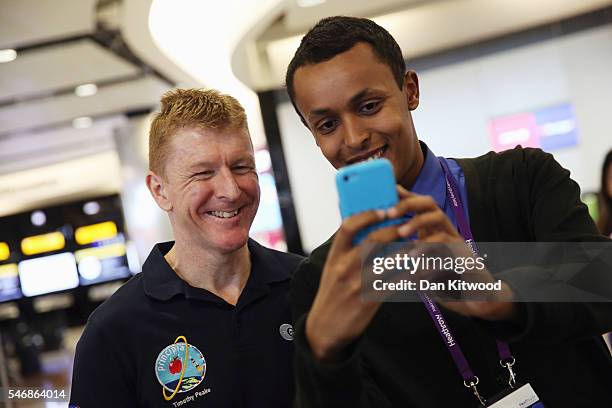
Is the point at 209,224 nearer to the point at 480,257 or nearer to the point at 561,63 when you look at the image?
the point at 480,257

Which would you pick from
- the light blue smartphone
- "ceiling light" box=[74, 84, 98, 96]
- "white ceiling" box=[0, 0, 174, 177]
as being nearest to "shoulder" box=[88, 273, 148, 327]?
the light blue smartphone

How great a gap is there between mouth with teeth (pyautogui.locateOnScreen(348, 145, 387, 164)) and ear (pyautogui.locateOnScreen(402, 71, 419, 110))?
17cm

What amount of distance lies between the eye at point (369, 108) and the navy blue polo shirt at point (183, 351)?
2.28 ft

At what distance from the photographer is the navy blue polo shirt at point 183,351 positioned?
1511mm

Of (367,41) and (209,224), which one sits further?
(209,224)

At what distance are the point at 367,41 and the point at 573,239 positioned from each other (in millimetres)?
436

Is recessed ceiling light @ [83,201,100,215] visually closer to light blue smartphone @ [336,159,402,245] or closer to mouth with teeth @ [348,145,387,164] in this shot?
mouth with teeth @ [348,145,387,164]

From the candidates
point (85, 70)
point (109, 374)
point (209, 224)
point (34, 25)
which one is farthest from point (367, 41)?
point (85, 70)

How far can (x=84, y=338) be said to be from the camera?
1.56 metres

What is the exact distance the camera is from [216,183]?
154 centimetres

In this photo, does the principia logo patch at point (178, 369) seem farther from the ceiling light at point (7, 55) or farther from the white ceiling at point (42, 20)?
the ceiling light at point (7, 55)

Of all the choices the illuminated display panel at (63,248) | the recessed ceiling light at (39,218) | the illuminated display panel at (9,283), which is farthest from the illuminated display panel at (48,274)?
the recessed ceiling light at (39,218)

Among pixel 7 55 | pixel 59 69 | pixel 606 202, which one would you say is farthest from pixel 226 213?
pixel 59 69

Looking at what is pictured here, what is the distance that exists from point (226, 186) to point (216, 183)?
0.03 m
